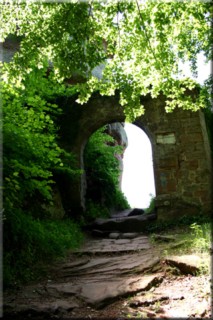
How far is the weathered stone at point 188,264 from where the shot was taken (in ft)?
11.3

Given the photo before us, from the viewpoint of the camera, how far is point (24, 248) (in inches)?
167

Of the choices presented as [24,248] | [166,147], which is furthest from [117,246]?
[166,147]

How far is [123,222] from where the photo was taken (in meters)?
8.23

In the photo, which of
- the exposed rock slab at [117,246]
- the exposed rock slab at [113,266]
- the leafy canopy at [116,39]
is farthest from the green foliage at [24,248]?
the leafy canopy at [116,39]

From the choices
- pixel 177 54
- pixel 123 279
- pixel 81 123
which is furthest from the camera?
pixel 81 123

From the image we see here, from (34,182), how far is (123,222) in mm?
4740

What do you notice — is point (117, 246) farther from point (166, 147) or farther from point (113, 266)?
point (166, 147)

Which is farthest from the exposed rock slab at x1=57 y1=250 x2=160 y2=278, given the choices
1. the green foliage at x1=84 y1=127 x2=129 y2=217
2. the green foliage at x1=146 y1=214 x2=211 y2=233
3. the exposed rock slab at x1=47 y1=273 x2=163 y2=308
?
the green foliage at x1=84 y1=127 x2=129 y2=217

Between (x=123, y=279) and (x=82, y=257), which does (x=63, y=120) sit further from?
(x=123, y=279)

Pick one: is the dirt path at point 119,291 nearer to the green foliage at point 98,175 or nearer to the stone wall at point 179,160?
the stone wall at point 179,160

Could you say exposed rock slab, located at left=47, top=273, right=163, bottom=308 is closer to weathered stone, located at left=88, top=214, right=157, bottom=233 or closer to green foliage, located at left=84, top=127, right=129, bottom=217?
weathered stone, located at left=88, top=214, right=157, bottom=233

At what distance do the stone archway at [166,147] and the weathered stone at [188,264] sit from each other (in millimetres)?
4197

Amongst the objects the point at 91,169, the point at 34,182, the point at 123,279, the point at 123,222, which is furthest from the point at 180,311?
the point at 91,169

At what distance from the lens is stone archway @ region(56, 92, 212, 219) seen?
7.92m
